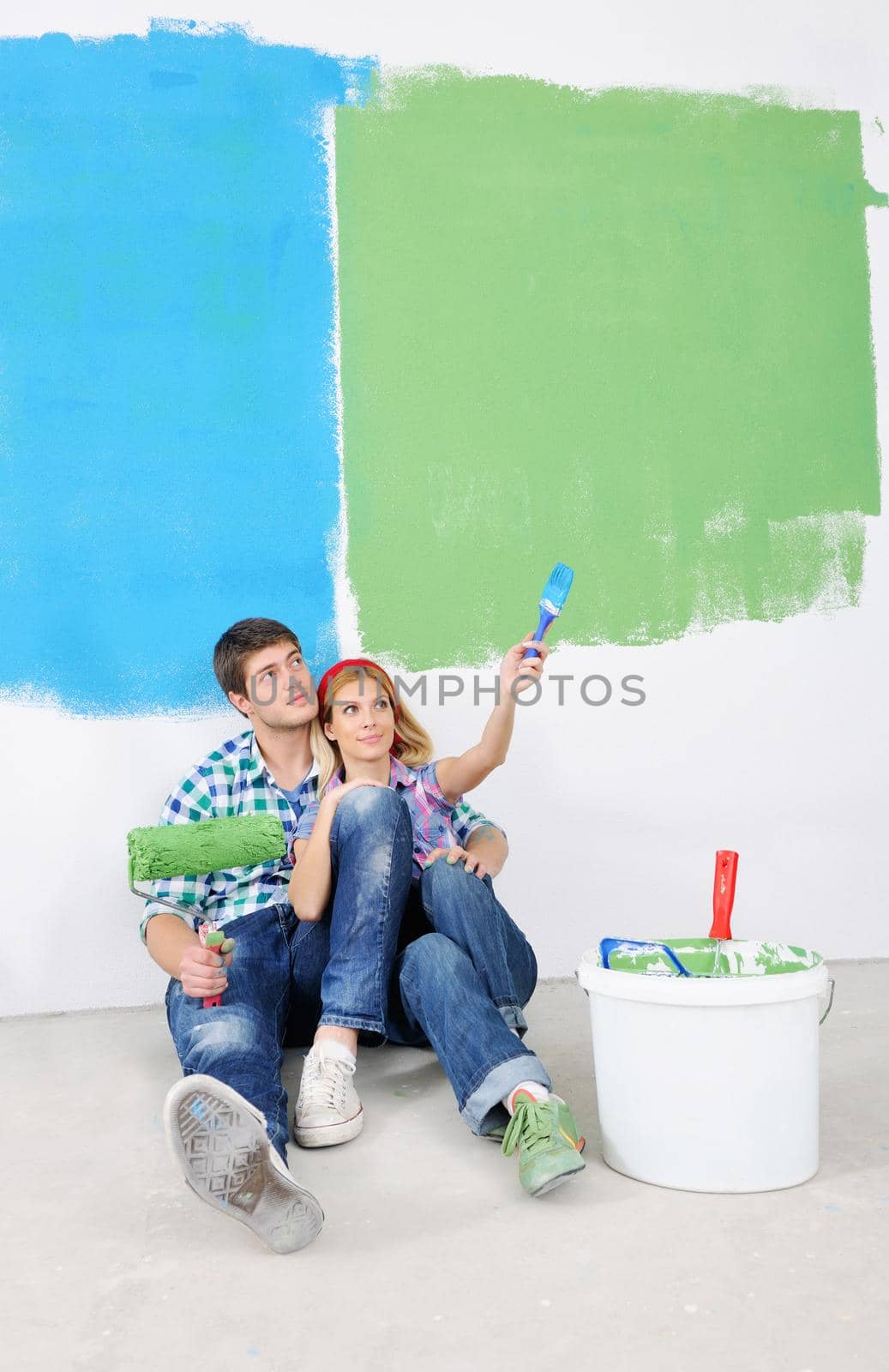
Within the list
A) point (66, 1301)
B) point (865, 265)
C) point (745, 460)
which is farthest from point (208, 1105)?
point (865, 265)

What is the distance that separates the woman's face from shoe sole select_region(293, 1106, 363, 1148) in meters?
0.52

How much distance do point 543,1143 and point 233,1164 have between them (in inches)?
11.9

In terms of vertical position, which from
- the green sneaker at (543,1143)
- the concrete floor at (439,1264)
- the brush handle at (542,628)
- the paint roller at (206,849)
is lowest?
the concrete floor at (439,1264)

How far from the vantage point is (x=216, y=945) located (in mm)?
1274

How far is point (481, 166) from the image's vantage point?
6.63ft

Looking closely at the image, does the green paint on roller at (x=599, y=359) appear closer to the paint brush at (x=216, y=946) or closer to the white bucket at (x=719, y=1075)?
the paint brush at (x=216, y=946)

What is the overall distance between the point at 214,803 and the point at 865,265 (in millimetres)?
1570

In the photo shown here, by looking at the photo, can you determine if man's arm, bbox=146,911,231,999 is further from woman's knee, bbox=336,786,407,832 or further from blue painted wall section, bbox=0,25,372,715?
blue painted wall section, bbox=0,25,372,715

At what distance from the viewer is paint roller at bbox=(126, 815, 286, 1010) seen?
1.29m

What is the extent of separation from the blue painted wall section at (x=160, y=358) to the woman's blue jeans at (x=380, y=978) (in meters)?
0.61

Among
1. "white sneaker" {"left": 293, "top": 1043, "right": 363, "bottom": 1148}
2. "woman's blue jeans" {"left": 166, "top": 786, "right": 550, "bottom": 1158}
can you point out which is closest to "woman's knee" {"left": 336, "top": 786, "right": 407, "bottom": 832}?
"woman's blue jeans" {"left": 166, "top": 786, "right": 550, "bottom": 1158}

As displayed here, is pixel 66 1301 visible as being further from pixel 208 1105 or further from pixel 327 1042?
pixel 327 1042

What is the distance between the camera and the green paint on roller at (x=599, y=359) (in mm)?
1991

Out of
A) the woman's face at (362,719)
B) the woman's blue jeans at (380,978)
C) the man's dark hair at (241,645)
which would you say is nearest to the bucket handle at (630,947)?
the woman's blue jeans at (380,978)
